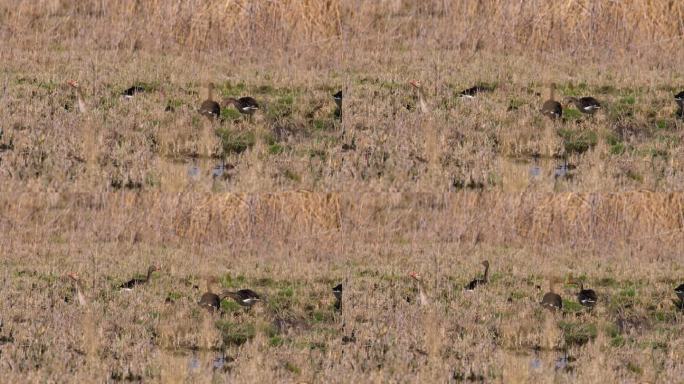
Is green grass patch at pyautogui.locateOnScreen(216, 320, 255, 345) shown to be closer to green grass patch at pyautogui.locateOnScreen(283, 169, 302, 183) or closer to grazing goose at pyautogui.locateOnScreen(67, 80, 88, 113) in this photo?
green grass patch at pyautogui.locateOnScreen(283, 169, 302, 183)

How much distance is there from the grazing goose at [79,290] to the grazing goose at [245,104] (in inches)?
117

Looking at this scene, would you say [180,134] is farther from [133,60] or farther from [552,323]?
[552,323]

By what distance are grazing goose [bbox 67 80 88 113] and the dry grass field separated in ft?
0.35

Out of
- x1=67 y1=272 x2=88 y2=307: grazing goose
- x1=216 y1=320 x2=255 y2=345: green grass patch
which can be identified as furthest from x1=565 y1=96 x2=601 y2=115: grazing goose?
x1=67 y1=272 x2=88 y2=307: grazing goose

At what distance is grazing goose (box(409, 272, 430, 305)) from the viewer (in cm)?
2125

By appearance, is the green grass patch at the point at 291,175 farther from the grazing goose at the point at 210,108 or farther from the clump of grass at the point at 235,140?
the grazing goose at the point at 210,108

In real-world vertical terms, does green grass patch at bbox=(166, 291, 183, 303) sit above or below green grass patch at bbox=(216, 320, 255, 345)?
below

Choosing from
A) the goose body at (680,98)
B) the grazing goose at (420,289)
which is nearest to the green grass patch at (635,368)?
the grazing goose at (420,289)

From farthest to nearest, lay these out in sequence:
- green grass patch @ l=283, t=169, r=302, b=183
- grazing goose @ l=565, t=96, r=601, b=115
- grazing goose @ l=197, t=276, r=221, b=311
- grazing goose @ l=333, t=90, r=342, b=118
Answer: grazing goose @ l=565, t=96, r=601, b=115 → grazing goose @ l=333, t=90, r=342, b=118 → green grass patch @ l=283, t=169, r=302, b=183 → grazing goose @ l=197, t=276, r=221, b=311

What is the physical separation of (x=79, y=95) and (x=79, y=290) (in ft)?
9.07

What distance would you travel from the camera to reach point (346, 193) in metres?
21.9

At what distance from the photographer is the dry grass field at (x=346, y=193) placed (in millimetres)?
20562

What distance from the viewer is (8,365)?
1970 cm

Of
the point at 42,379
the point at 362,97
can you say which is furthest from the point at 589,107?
the point at 42,379
